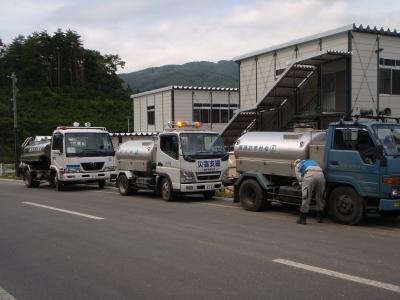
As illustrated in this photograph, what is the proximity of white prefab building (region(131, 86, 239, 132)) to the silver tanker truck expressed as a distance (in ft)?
78.4

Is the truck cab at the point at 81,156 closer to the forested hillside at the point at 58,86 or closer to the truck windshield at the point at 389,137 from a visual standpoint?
the truck windshield at the point at 389,137

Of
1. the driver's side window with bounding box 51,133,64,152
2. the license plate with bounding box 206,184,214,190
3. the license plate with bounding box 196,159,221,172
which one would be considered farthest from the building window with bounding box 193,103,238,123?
the license plate with bounding box 206,184,214,190

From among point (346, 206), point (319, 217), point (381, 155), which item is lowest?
point (319, 217)

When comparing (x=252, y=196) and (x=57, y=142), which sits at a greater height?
(x=57, y=142)

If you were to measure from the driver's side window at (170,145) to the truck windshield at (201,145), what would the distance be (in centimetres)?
23

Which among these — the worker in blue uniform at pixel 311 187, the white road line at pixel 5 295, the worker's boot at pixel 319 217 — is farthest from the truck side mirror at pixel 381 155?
the white road line at pixel 5 295

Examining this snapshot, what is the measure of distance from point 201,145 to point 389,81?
33.4 ft

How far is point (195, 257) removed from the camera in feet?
25.1

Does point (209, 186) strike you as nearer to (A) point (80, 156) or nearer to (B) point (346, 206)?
(B) point (346, 206)

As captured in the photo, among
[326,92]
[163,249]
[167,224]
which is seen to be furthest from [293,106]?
[163,249]

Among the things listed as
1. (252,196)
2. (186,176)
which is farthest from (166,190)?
(252,196)

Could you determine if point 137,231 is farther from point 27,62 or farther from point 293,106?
point 27,62

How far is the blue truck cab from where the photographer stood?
10.0m

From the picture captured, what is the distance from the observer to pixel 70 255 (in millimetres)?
8039
